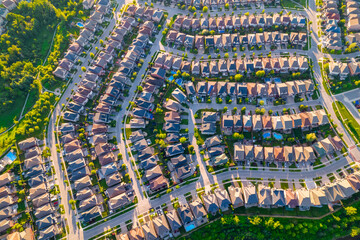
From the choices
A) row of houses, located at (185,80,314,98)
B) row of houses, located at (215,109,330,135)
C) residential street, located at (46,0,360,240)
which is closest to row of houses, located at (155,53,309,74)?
residential street, located at (46,0,360,240)

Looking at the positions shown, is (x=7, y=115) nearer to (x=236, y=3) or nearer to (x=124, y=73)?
(x=124, y=73)

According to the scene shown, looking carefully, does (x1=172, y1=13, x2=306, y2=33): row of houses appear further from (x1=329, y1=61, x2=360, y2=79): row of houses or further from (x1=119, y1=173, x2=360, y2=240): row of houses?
(x1=119, y1=173, x2=360, y2=240): row of houses

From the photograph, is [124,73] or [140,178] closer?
[140,178]

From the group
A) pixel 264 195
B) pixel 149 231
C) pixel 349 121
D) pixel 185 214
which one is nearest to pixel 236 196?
pixel 264 195

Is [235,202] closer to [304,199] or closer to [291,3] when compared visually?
[304,199]

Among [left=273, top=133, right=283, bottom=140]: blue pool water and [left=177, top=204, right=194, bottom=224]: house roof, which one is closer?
[left=177, top=204, right=194, bottom=224]: house roof

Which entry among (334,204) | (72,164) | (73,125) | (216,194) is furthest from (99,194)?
(334,204)
